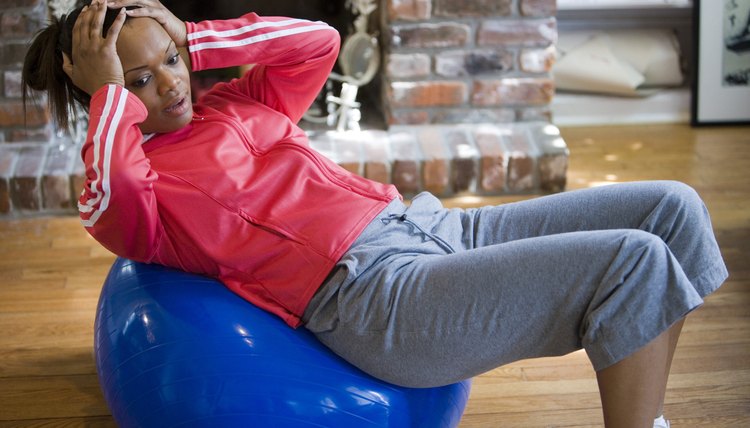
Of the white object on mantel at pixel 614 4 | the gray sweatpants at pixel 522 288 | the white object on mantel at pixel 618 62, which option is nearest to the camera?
the gray sweatpants at pixel 522 288

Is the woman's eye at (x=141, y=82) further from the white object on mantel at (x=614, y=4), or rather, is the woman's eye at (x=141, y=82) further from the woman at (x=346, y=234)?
the white object on mantel at (x=614, y=4)

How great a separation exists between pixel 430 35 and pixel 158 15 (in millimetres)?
1368

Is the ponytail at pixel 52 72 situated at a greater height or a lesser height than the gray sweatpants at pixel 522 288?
greater

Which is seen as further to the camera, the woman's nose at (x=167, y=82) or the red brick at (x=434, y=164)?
the red brick at (x=434, y=164)

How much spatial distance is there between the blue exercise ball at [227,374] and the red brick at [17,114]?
4.75 ft

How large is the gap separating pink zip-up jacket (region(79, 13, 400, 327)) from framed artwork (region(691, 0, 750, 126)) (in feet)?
6.70

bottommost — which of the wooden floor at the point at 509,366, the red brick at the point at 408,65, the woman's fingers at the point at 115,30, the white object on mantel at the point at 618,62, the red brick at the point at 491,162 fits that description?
the wooden floor at the point at 509,366

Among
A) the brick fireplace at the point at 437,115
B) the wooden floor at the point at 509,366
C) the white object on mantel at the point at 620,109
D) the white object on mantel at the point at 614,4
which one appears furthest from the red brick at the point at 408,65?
the white object on mantel at the point at 614,4

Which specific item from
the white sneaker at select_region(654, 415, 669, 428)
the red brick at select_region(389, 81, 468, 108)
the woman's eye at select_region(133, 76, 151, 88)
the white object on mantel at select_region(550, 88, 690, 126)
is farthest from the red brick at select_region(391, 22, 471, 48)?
the white sneaker at select_region(654, 415, 669, 428)

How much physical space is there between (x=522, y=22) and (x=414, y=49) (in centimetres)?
33

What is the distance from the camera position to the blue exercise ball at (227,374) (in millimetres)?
1456

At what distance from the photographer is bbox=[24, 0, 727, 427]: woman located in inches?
54.8

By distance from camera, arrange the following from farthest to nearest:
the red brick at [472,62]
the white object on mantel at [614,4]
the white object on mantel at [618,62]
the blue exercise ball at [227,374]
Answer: the white object on mantel at [614,4], the white object on mantel at [618,62], the red brick at [472,62], the blue exercise ball at [227,374]

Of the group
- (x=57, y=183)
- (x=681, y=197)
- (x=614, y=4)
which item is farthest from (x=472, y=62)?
(x=681, y=197)
